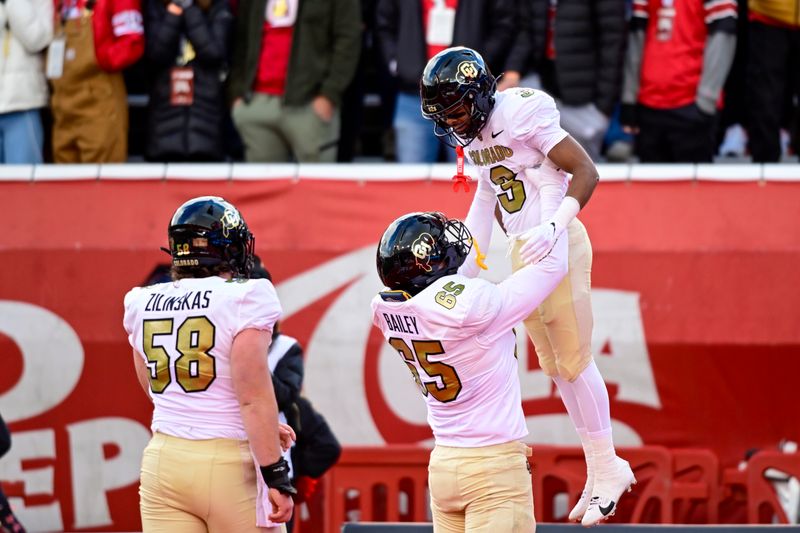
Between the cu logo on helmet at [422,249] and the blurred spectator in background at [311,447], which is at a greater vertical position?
the cu logo on helmet at [422,249]

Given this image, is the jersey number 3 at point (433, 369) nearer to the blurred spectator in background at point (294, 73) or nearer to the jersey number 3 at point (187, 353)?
the jersey number 3 at point (187, 353)

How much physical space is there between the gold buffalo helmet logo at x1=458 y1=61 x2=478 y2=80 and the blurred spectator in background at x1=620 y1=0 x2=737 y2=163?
389 centimetres

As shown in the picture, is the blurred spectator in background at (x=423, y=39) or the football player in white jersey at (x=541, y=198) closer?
the football player in white jersey at (x=541, y=198)

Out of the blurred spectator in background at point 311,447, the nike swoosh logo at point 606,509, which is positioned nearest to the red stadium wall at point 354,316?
the blurred spectator in background at point 311,447

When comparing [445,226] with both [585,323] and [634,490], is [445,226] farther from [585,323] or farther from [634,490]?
[634,490]

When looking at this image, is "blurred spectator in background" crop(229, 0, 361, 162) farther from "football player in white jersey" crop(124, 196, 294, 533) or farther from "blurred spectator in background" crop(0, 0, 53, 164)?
"football player in white jersey" crop(124, 196, 294, 533)

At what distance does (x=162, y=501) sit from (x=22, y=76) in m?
4.94

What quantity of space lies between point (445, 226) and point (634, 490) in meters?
3.31

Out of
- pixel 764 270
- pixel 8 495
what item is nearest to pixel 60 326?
pixel 8 495

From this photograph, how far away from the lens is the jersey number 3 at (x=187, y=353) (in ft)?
14.7

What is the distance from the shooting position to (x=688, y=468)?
7.45m

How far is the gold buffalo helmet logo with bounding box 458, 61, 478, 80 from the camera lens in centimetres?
476

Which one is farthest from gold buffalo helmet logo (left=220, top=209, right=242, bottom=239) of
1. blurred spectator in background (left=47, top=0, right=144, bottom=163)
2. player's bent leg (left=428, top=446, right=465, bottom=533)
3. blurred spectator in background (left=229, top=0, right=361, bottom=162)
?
blurred spectator in background (left=47, top=0, right=144, bottom=163)

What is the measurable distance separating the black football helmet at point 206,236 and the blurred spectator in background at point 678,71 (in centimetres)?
440
